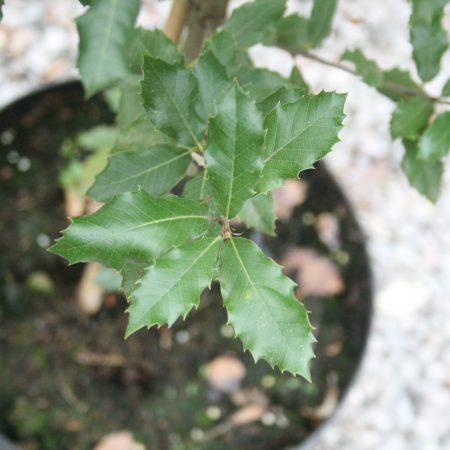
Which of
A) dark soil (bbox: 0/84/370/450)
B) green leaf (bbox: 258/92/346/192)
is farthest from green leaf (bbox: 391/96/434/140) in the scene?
dark soil (bbox: 0/84/370/450)

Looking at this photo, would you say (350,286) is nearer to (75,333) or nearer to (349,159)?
(349,159)

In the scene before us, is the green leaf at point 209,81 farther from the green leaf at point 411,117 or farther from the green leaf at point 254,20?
the green leaf at point 411,117

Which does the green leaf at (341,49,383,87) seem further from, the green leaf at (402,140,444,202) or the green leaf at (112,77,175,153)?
the green leaf at (112,77,175,153)

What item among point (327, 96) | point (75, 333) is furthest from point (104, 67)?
point (75, 333)

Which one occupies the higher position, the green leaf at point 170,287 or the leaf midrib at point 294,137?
the leaf midrib at point 294,137

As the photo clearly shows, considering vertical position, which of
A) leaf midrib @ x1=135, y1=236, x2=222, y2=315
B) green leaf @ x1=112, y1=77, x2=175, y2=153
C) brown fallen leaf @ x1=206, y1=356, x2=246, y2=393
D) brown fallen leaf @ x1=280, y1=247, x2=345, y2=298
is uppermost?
leaf midrib @ x1=135, y1=236, x2=222, y2=315

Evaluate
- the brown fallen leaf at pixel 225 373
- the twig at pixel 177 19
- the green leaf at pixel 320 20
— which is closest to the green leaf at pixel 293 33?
the green leaf at pixel 320 20

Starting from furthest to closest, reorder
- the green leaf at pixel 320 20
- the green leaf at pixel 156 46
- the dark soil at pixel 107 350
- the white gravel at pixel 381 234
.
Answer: the white gravel at pixel 381 234 → the dark soil at pixel 107 350 → the green leaf at pixel 320 20 → the green leaf at pixel 156 46
